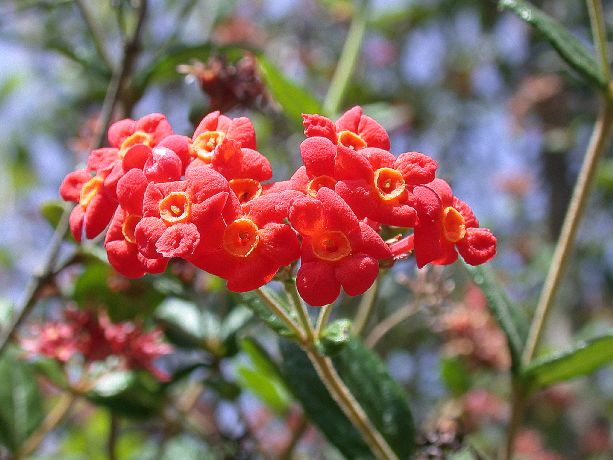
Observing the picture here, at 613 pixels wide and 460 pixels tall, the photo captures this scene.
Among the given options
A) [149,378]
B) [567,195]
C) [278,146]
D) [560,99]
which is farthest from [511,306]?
[560,99]

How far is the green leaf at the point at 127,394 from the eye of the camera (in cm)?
166

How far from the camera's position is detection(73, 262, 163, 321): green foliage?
1.75m

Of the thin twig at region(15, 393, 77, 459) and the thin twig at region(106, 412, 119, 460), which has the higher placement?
the thin twig at region(15, 393, 77, 459)

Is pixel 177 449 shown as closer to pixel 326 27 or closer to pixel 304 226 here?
pixel 304 226

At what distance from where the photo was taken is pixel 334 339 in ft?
3.42

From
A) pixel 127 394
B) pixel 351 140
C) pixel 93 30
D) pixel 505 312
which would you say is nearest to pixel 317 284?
pixel 351 140

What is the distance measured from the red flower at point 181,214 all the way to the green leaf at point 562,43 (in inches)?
27.7

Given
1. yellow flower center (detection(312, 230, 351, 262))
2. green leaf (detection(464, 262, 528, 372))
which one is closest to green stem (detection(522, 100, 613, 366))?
green leaf (detection(464, 262, 528, 372))

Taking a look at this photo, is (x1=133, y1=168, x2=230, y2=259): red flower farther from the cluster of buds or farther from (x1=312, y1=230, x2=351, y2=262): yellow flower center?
the cluster of buds

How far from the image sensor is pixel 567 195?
4.29m

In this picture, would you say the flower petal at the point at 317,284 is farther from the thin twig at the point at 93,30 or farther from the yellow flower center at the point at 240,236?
the thin twig at the point at 93,30

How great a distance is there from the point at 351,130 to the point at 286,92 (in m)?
0.82

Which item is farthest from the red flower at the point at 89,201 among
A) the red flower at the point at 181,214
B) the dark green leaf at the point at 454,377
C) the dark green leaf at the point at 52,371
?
the dark green leaf at the point at 454,377

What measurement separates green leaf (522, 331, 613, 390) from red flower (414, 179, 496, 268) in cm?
38
